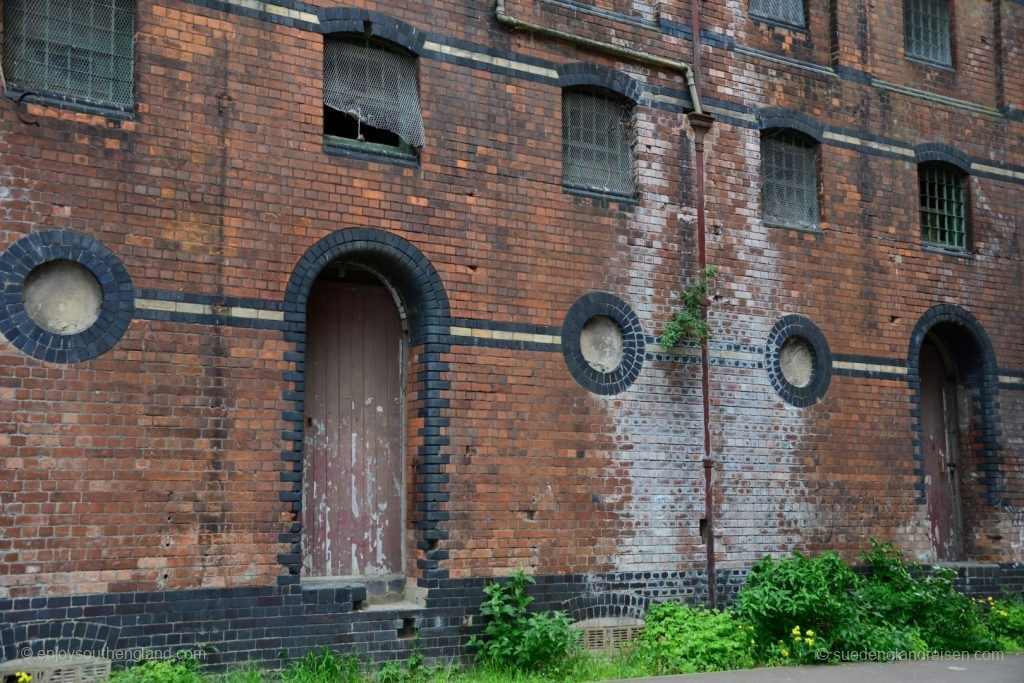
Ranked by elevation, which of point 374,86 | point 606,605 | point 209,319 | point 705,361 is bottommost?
point 606,605

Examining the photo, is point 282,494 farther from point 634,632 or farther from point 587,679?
point 634,632

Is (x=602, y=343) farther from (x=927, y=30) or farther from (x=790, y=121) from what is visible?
(x=927, y=30)

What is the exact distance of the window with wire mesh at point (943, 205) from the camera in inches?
547

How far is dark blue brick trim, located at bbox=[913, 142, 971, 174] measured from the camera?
1362 centimetres

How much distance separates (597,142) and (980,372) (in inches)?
258

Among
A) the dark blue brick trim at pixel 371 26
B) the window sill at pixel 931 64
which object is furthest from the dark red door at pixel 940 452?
the dark blue brick trim at pixel 371 26

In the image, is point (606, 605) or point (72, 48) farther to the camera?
point (606, 605)

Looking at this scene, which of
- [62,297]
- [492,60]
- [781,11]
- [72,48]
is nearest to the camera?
[62,297]

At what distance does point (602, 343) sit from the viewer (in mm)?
10922

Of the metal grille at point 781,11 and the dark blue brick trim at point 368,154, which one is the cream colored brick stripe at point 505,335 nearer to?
the dark blue brick trim at point 368,154

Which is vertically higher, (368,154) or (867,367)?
(368,154)

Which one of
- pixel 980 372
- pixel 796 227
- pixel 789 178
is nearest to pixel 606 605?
pixel 796 227

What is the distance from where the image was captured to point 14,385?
7.83 metres

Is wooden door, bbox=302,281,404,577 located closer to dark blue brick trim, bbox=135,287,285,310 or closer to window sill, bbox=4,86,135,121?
dark blue brick trim, bbox=135,287,285,310
